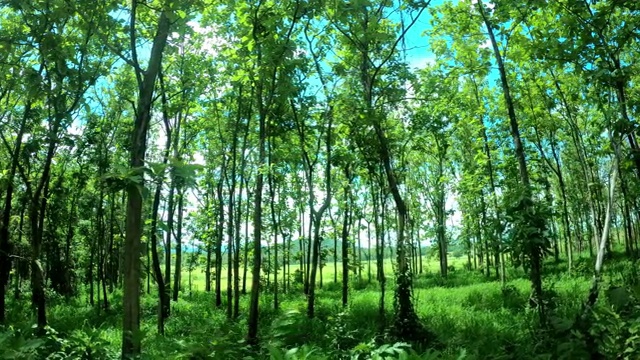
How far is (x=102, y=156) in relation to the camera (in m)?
16.7

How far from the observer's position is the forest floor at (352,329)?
493 centimetres

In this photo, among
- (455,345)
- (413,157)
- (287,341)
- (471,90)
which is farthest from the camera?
(413,157)

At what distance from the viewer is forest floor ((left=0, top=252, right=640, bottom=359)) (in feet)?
16.2

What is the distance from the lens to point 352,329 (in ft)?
36.3

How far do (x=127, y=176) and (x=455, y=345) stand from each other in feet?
23.4

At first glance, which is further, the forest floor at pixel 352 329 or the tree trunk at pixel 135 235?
the forest floor at pixel 352 329

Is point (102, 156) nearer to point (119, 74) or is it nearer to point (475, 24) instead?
point (119, 74)

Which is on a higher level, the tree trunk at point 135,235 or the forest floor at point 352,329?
the tree trunk at point 135,235

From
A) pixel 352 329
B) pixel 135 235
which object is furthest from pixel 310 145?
pixel 135 235

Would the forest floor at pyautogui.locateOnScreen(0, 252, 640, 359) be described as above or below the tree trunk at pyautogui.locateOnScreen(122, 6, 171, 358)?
below

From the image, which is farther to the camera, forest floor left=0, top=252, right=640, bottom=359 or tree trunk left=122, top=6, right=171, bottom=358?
forest floor left=0, top=252, right=640, bottom=359

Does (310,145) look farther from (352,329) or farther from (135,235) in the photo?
(135,235)

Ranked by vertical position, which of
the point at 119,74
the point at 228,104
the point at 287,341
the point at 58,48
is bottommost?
the point at 287,341

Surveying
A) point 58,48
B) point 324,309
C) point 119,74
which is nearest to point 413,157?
point 324,309
